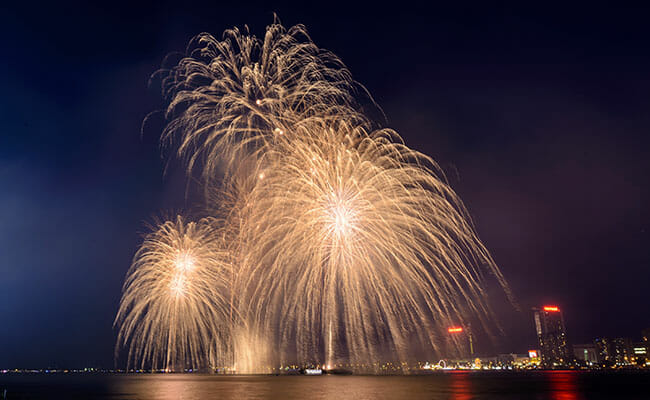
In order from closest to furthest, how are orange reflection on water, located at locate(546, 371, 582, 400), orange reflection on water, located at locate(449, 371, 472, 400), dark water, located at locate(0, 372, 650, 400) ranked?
orange reflection on water, located at locate(449, 371, 472, 400) → dark water, located at locate(0, 372, 650, 400) → orange reflection on water, located at locate(546, 371, 582, 400)

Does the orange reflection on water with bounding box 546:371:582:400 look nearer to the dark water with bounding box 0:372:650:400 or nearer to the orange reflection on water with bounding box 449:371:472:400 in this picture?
the dark water with bounding box 0:372:650:400

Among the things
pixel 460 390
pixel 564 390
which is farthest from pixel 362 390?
pixel 564 390

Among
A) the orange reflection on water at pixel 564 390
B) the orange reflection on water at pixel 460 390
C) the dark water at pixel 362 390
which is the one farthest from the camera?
the orange reflection on water at pixel 564 390

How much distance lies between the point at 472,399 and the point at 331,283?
13002 millimetres

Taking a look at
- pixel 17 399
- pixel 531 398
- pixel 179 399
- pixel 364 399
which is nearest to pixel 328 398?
pixel 364 399

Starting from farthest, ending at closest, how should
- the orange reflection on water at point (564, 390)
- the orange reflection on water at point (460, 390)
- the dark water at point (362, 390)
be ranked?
1. the orange reflection on water at point (564, 390)
2. the dark water at point (362, 390)
3. the orange reflection on water at point (460, 390)

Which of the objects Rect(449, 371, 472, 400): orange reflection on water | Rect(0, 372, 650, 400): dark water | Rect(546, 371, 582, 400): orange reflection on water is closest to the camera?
Rect(449, 371, 472, 400): orange reflection on water

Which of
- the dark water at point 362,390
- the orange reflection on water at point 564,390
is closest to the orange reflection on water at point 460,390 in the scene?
the dark water at point 362,390

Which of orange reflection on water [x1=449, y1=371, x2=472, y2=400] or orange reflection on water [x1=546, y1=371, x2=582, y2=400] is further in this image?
orange reflection on water [x1=546, y1=371, x2=582, y2=400]

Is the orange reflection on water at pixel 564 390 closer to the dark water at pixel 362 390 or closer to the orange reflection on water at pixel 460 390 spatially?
the dark water at pixel 362 390

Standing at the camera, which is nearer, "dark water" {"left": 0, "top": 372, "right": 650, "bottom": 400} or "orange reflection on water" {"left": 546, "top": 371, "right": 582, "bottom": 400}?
"dark water" {"left": 0, "top": 372, "right": 650, "bottom": 400}

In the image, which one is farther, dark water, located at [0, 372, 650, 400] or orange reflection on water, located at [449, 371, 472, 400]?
dark water, located at [0, 372, 650, 400]

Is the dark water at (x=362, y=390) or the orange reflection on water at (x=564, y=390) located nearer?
the dark water at (x=362, y=390)

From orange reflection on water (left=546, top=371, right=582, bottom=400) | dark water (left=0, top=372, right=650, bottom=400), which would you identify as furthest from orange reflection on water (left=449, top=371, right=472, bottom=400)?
orange reflection on water (left=546, top=371, right=582, bottom=400)
